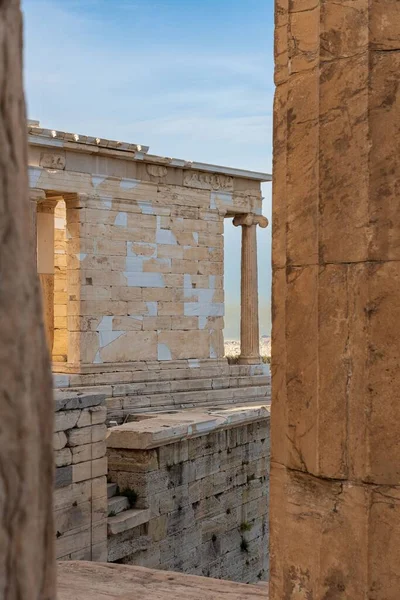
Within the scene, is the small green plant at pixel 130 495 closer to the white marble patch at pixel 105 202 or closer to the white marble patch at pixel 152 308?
the white marble patch at pixel 152 308

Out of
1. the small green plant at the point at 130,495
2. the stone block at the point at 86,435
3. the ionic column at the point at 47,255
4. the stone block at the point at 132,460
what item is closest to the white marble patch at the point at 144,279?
the ionic column at the point at 47,255

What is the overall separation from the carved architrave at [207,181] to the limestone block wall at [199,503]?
5.81 meters

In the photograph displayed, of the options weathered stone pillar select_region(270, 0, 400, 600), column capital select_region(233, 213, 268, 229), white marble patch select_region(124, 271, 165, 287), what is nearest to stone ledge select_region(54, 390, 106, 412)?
weathered stone pillar select_region(270, 0, 400, 600)

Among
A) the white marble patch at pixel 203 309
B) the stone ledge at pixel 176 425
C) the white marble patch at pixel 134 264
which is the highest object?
the white marble patch at pixel 134 264

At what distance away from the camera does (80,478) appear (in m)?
10.1

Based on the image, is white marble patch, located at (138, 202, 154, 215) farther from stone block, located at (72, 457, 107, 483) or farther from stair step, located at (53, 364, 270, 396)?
stone block, located at (72, 457, 107, 483)

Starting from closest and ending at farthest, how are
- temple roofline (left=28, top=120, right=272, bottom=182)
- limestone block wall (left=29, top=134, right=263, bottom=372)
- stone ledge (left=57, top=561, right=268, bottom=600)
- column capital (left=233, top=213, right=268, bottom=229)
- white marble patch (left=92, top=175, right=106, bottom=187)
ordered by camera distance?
1. stone ledge (left=57, top=561, right=268, bottom=600)
2. temple roofline (left=28, top=120, right=272, bottom=182)
3. limestone block wall (left=29, top=134, right=263, bottom=372)
4. white marble patch (left=92, top=175, right=106, bottom=187)
5. column capital (left=233, top=213, right=268, bottom=229)

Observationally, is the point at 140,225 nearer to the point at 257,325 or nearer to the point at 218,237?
the point at 218,237

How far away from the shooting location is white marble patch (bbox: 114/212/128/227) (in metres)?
17.4

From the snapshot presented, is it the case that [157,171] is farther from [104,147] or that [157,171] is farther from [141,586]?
[141,586]

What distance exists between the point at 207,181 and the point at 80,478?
1051cm

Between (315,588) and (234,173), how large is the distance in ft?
54.2

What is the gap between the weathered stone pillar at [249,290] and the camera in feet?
67.6

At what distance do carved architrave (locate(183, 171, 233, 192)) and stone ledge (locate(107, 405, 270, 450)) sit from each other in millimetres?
5235
